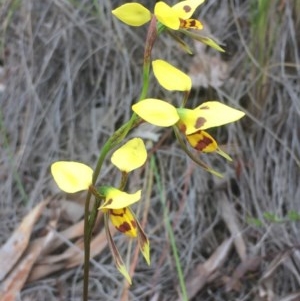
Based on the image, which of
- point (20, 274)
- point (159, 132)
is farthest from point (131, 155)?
point (159, 132)

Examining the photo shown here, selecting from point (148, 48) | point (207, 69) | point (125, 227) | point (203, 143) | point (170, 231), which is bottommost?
point (170, 231)

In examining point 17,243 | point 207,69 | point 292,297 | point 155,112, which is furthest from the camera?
point 207,69

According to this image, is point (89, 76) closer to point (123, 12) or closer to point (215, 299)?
point (215, 299)

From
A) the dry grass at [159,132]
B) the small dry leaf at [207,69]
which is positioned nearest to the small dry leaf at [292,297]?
the dry grass at [159,132]

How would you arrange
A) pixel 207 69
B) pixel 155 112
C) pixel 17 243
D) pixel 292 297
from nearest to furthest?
pixel 155 112
pixel 292 297
pixel 17 243
pixel 207 69

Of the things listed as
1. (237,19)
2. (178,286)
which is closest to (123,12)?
(178,286)

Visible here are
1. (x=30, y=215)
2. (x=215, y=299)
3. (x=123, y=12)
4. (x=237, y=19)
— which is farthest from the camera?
(x=237, y=19)

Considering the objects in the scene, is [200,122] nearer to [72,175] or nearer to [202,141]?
[202,141]
